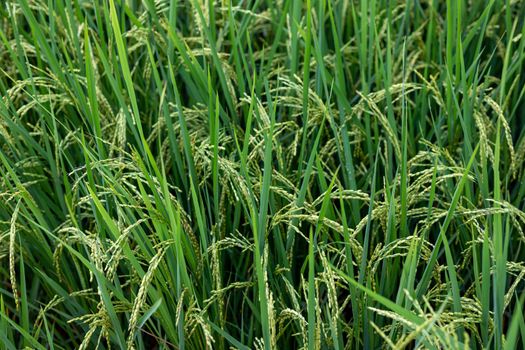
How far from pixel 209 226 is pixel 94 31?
70 centimetres

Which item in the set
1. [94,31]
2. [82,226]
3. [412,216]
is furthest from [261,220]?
[94,31]

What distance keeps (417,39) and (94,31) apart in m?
0.89

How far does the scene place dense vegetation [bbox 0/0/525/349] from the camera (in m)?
1.59

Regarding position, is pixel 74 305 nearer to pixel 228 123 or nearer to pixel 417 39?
pixel 228 123

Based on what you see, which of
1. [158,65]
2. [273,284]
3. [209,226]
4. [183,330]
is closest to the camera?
[183,330]

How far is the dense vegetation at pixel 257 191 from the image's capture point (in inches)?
62.5

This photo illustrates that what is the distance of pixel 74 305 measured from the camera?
1.86 m

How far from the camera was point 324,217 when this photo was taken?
65.0 inches

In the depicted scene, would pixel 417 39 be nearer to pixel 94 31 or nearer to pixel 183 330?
pixel 94 31

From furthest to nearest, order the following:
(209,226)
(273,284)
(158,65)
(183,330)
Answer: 1. (158,65)
2. (209,226)
3. (273,284)
4. (183,330)

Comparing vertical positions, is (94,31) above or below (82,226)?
above

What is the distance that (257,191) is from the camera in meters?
1.84

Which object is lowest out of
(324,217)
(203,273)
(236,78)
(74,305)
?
(74,305)

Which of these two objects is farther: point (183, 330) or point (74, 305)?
point (74, 305)
